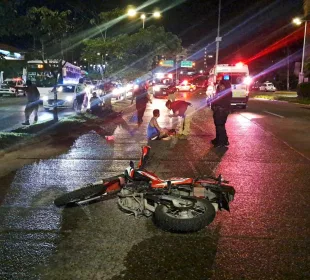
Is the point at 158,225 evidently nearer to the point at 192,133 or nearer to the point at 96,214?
the point at 96,214

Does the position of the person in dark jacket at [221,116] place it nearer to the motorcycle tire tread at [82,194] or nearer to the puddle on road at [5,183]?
the puddle on road at [5,183]

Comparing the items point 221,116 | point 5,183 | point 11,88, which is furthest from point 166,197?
point 11,88

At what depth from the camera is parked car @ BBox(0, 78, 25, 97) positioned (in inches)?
1300

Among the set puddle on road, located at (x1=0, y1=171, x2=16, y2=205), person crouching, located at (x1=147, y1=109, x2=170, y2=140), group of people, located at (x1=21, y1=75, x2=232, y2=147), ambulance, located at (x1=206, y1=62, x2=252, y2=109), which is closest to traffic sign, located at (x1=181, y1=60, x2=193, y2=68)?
ambulance, located at (x1=206, y1=62, x2=252, y2=109)

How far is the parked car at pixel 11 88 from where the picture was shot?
33.0m

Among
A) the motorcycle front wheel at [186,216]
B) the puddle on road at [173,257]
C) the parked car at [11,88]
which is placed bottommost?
the puddle on road at [173,257]

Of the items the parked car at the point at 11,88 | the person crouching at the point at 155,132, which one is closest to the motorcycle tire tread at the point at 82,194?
the person crouching at the point at 155,132

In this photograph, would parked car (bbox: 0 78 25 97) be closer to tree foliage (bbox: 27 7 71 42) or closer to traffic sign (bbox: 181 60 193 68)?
tree foliage (bbox: 27 7 71 42)

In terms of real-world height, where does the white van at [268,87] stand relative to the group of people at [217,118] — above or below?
above

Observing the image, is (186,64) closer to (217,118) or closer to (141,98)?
(141,98)

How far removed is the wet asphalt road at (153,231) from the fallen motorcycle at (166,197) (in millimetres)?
148

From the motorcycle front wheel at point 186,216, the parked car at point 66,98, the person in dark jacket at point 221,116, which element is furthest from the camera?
the parked car at point 66,98

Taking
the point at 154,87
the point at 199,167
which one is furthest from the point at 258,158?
the point at 154,87

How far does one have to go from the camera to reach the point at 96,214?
17.4ft
